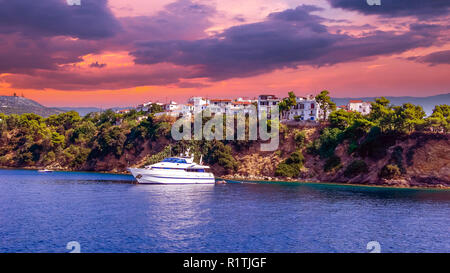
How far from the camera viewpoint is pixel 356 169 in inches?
3570

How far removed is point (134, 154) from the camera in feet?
423

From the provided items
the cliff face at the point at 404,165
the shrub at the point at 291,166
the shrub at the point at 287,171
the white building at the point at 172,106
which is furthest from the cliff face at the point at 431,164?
the white building at the point at 172,106

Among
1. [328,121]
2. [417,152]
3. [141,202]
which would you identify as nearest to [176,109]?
[328,121]

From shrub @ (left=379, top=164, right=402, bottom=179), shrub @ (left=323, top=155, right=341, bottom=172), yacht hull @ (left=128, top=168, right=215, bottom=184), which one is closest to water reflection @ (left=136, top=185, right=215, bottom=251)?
yacht hull @ (left=128, top=168, right=215, bottom=184)

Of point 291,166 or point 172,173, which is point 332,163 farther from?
point 172,173

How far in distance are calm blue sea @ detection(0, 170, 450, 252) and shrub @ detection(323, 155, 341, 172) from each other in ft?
94.4

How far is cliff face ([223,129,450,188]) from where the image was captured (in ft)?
274

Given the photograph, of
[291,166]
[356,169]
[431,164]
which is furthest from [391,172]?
[291,166]

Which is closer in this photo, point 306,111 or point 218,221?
point 218,221

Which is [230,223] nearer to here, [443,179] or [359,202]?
[359,202]

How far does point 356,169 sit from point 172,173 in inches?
1637

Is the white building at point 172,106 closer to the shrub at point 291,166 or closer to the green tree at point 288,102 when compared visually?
the green tree at point 288,102
